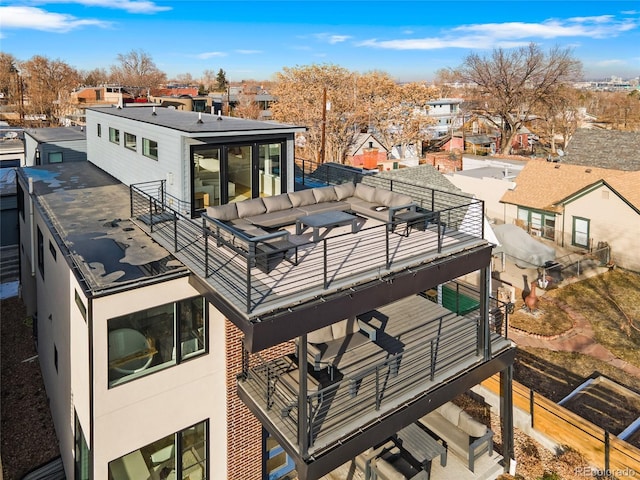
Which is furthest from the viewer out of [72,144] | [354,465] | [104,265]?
[72,144]

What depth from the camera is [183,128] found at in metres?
11.4

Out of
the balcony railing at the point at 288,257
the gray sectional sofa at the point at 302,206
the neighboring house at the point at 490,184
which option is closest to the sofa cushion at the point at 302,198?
the gray sectional sofa at the point at 302,206

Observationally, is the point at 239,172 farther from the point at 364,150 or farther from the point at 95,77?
the point at 95,77

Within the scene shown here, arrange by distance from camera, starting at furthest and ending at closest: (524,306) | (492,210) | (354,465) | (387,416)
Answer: (492,210) → (524,306) → (354,465) → (387,416)

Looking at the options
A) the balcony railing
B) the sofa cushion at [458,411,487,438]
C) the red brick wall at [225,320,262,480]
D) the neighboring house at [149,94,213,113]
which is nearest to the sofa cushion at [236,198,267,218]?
the balcony railing

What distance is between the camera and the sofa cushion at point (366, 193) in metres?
12.8

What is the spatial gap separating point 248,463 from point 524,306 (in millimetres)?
14647

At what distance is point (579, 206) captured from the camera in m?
26.1

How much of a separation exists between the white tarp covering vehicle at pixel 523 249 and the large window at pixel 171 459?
18.4m

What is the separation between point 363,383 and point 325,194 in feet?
18.1

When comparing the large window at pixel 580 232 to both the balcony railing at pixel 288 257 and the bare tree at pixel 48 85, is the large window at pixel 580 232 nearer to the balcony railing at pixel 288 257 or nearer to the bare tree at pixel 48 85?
the balcony railing at pixel 288 257

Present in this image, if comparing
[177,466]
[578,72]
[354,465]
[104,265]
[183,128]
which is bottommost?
[354,465]

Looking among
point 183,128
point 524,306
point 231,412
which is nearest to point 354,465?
point 231,412

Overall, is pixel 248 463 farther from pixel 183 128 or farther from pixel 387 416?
pixel 183 128
